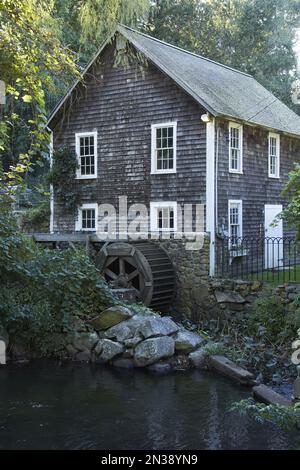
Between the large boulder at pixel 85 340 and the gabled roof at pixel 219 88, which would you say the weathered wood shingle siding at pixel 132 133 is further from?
the large boulder at pixel 85 340

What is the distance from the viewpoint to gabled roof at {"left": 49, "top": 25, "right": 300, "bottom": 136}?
15.5m

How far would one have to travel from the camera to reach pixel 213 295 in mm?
14266

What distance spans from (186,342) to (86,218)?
27.0 ft

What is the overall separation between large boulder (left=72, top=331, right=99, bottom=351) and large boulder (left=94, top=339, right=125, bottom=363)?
0.15 metres

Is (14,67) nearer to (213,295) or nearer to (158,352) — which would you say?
(158,352)

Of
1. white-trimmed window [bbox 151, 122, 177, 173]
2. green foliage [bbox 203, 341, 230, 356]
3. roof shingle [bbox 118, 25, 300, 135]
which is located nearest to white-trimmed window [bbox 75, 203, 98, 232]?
white-trimmed window [bbox 151, 122, 177, 173]

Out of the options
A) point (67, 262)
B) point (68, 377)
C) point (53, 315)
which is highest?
point (67, 262)

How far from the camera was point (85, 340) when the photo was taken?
10.9 m

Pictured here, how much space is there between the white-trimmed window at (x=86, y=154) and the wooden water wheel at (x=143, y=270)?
374cm

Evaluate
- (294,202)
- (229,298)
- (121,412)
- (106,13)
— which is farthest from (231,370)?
(106,13)

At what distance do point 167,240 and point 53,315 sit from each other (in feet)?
15.8

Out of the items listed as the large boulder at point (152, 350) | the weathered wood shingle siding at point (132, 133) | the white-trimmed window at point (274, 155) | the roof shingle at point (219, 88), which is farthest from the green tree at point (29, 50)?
the white-trimmed window at point (274, 155)

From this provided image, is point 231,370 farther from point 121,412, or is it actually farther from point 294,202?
point 294,202

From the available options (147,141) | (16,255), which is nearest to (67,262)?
(16,255)
